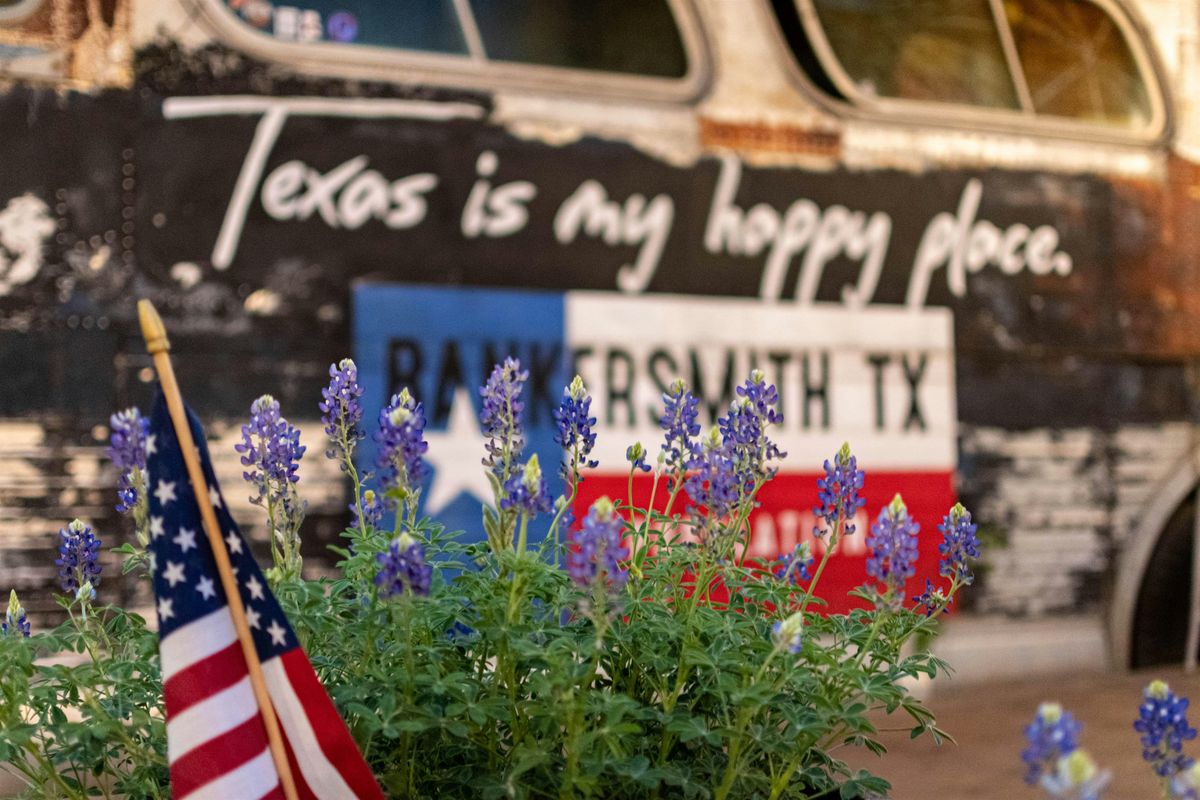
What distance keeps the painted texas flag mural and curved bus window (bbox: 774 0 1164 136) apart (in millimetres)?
1480

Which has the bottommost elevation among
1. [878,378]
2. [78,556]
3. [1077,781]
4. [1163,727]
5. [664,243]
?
[1163,727]

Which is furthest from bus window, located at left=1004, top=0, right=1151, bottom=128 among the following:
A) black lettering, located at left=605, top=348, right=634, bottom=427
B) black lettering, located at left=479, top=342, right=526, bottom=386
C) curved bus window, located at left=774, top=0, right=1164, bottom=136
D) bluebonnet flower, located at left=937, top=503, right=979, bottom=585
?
bluebonnet flower, located at left=937, top=503, right=979, bottom=585

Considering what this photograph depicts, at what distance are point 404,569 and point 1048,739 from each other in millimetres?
991

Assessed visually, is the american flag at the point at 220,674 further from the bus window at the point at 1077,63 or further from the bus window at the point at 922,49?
the bus window at the point at 1077,63

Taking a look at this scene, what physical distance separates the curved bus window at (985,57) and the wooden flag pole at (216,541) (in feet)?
19.9

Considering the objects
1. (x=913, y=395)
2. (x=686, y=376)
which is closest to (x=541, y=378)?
(x=686, y=376)

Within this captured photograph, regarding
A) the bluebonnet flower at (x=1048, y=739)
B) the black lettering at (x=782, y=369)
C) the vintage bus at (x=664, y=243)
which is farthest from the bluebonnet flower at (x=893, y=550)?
the black lettering at (x=782, y=369)

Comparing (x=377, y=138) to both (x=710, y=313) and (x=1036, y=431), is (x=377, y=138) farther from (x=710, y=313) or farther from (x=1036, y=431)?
(x=1036, y=431)

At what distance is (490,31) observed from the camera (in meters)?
6.79

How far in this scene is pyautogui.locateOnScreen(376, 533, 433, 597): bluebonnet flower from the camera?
6.20 feet

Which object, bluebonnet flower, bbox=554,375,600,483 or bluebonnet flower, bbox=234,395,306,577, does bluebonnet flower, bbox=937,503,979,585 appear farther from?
bluebonnet flower, bbox=234,395,306,577

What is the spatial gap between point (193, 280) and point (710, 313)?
2965mm

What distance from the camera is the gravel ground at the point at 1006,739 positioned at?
5.68 meters

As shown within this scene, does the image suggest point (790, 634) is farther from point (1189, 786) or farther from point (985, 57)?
point (985, 57)
